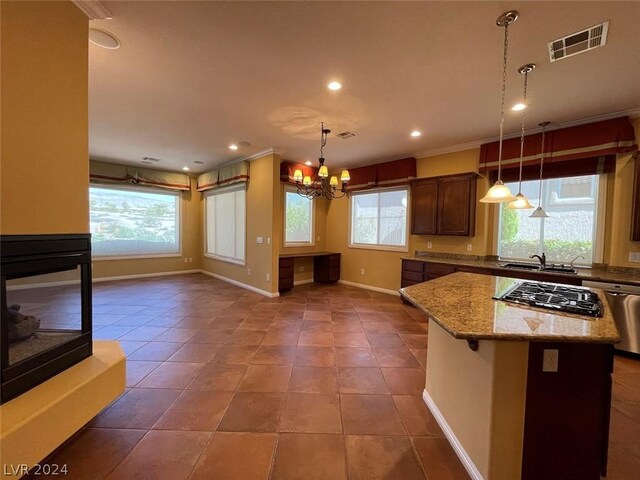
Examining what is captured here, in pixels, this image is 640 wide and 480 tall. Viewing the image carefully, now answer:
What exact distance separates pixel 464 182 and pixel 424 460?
392 cm

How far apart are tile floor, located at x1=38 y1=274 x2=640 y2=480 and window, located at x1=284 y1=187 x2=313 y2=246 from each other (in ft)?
8.58

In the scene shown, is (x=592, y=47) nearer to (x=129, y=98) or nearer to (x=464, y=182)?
(x=464, y=182)

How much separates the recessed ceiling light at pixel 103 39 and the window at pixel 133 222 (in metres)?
4.88

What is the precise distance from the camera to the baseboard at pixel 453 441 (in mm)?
1435

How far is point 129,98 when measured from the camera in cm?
296

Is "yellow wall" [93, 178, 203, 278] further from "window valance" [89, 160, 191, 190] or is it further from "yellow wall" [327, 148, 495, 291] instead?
"yellow wall" [327, 148, 495, 291]

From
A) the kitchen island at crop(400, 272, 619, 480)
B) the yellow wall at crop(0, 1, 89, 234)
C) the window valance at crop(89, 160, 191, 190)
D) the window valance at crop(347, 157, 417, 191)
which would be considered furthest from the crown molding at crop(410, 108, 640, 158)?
the window valance at crop(89, 160, 191, 190)

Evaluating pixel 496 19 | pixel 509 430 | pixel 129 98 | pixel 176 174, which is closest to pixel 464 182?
pixel 496 19

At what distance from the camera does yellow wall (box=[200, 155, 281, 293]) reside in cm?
488

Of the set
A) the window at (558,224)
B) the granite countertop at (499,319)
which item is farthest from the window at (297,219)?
the granite countertop at (499,319)

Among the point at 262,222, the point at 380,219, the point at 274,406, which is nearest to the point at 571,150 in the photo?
the point at 380,219

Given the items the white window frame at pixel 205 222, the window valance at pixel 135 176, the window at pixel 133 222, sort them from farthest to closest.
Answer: the window at pixel 133 222 < the window valance at pixel 135 176 < the white window frame at pixel 205 222

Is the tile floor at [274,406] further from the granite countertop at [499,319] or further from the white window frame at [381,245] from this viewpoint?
the white window frame at [381,245]

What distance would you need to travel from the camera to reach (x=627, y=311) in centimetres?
273
